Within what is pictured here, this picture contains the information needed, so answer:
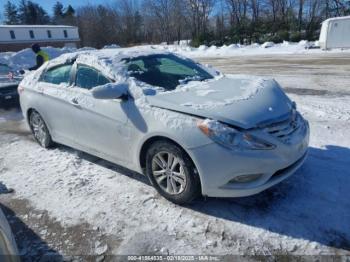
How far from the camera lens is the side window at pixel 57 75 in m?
4.59

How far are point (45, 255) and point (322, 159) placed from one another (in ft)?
11.6

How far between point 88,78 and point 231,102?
200 centimetres

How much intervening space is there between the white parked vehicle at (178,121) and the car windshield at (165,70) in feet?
0.05

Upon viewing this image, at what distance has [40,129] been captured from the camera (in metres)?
5.36

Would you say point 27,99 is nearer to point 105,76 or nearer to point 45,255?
point 105,76

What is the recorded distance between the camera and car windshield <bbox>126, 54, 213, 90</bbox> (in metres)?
3.93

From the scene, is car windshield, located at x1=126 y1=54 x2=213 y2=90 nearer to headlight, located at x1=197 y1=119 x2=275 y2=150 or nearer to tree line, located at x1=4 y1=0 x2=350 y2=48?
headlight, located at x1=197 y1=119 x2=275 y2=150

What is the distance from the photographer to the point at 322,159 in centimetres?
427

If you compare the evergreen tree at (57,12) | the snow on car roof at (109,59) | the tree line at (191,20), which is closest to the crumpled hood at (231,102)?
the snow on car roof at (109,59)

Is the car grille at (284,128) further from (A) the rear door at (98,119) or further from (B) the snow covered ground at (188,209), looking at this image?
(A) the rear door at (98,119)

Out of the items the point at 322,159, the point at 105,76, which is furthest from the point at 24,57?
the point at 322,159

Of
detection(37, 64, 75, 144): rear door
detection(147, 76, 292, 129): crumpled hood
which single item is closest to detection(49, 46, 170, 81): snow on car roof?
detection(37, 64, 75, 144): rear door

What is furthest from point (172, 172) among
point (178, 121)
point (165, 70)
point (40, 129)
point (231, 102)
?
point (40, 129)

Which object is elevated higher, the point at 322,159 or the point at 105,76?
the point at 105,76
